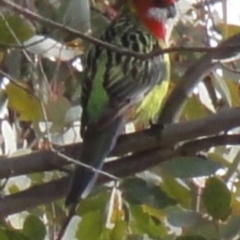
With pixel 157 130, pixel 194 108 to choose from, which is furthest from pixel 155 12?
pixel 157 130

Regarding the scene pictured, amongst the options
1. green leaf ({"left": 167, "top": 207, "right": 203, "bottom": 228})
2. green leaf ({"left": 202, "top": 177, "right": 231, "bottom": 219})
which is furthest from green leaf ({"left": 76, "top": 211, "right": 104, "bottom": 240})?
green leaf ({"left": 202, "top": 177, "right": 231, "bottom": 219})

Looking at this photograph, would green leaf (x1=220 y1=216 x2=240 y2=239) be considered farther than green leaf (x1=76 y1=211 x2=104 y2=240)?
No

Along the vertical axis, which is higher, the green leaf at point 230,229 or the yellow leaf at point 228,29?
the yellow leaf at point 228,29

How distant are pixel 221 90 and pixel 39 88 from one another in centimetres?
40

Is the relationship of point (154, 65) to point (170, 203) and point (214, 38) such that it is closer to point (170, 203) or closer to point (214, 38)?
point (214, 38)

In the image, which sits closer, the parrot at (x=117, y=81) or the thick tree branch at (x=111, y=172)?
the thick tree branch at (x=111, y=172)

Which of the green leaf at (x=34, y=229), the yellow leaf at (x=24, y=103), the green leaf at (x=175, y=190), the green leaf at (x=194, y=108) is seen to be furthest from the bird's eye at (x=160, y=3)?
the green leaf at (x=34, y=229)

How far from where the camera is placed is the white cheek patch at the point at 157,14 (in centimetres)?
229

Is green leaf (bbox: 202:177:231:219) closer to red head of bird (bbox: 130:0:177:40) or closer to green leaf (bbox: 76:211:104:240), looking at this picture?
green leaf (bbox: 76:211:104:240)

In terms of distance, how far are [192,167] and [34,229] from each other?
0.31 m

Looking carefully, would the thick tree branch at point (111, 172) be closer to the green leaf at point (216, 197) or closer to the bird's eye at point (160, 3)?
the green leaf at point (216, 197)

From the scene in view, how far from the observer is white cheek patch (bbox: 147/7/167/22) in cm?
229

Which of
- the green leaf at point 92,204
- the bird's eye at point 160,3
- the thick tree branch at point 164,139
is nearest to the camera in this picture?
the thick tree branch at point 164,139

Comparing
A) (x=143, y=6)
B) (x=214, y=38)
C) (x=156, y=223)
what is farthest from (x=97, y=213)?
(x=143, y=6)
